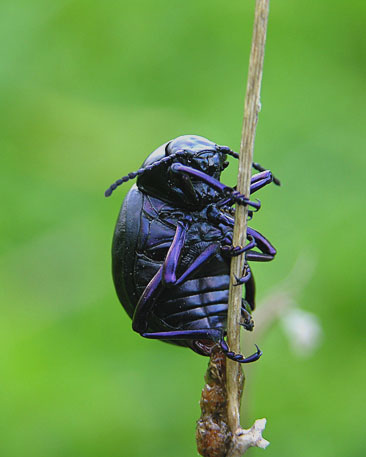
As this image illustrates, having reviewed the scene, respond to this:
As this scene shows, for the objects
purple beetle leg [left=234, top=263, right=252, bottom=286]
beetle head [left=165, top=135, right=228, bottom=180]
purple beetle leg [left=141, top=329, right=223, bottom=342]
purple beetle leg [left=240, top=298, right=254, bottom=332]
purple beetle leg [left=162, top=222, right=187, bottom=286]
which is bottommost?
purple beetle leg [left=141, top=329, right=223, bottom=342]

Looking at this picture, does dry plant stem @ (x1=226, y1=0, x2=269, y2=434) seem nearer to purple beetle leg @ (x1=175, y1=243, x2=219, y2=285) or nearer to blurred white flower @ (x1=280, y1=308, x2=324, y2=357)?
purple beetle leg @ (x1=175, y1=243, x2=219, y2=285)

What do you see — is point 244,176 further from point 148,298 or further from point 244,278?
point 148,298

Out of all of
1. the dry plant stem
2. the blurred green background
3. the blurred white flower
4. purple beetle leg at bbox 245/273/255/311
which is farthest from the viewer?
the blurred green background

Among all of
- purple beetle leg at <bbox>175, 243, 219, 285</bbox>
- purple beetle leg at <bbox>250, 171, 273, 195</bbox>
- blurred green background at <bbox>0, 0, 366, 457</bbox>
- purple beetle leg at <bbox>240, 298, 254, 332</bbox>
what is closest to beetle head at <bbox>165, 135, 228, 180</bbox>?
purple beetle leg at <bbox>250, 171, 273, 195</bbox>

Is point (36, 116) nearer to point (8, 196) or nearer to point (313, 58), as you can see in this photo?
point (8, 196)

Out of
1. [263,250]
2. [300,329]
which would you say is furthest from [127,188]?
[263,250]

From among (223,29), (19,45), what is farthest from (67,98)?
(223,29)
